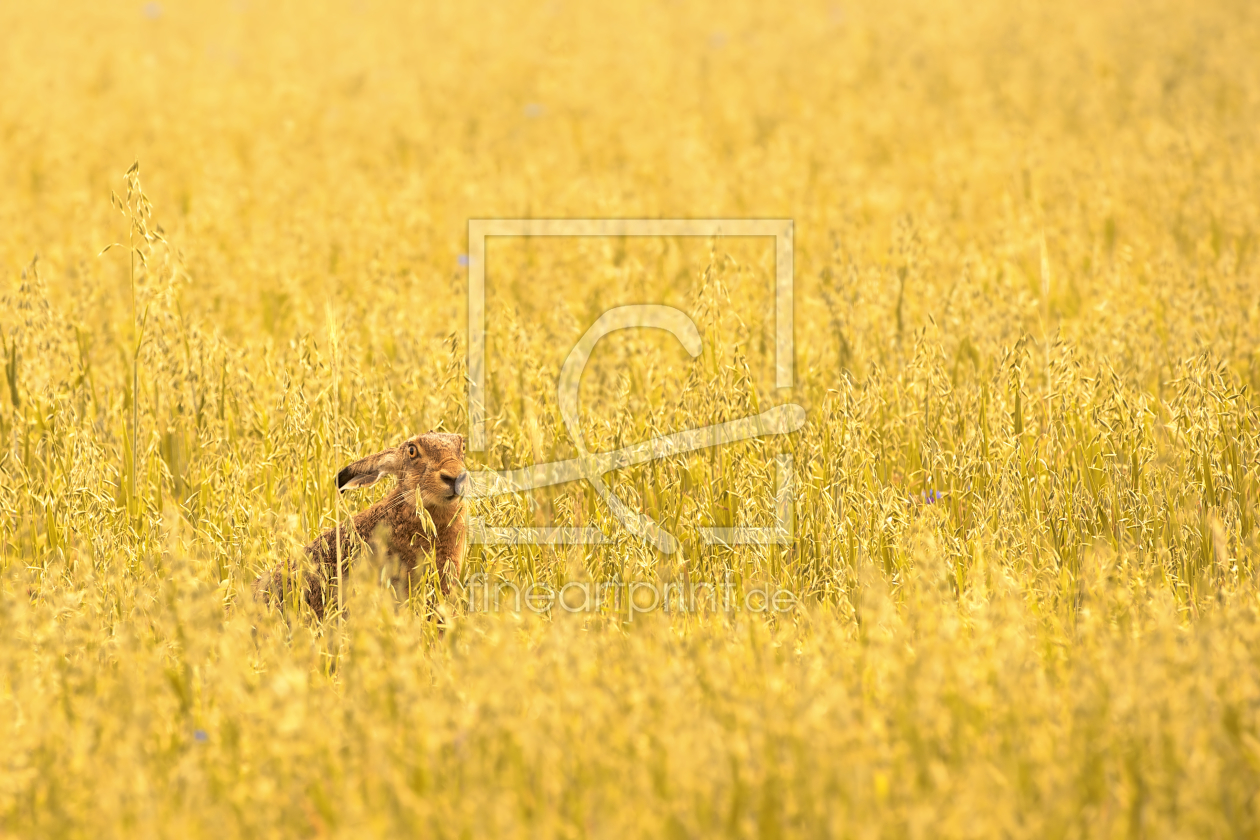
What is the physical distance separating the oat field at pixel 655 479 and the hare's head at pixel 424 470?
0.14m

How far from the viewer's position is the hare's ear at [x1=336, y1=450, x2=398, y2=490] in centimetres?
393

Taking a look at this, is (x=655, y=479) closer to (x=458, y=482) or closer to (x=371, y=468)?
(x=458, y=482)

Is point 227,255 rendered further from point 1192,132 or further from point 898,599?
point 1192,132

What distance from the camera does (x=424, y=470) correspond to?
3963 mm

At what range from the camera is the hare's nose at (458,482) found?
12.8ft

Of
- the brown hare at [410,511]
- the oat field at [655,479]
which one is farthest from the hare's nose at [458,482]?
the oat field at [655,479]

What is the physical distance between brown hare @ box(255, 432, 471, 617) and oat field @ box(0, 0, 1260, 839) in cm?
14

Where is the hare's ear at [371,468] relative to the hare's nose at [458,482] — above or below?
above

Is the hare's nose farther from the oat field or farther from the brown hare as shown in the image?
the oat field

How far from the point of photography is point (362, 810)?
240 centimetres

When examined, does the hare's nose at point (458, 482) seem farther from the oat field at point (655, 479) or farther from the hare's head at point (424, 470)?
the oat field at point (655, 479)

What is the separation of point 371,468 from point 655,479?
42.7 inches

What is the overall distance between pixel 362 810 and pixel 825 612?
1547mm

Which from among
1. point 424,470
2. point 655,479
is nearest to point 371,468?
point 424,470
